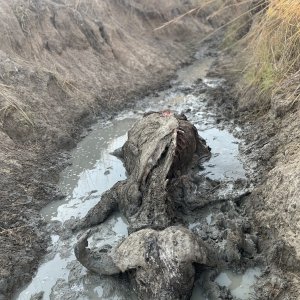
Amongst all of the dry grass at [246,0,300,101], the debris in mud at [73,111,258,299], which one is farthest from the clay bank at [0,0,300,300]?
the dry grass at [246,0,300,101]

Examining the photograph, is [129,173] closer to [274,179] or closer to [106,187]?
[106,187]

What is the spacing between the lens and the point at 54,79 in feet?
29.5

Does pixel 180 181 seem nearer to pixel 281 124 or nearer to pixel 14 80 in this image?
pixel 281 124

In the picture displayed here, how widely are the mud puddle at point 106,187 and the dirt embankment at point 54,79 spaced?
0.22 meters

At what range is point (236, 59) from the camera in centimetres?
1125

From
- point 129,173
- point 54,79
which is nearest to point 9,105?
point 54,79

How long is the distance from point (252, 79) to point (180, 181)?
329 centimetres

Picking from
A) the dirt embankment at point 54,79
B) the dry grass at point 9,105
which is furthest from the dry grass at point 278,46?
the dry grass at point 9,105

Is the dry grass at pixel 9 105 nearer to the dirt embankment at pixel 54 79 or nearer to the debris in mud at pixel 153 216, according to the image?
the dirt embankment at pixel 54 79

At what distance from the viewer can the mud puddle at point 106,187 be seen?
184 inches

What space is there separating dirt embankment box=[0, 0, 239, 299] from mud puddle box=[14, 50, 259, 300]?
219mm

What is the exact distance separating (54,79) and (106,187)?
Result: 3.46 meters

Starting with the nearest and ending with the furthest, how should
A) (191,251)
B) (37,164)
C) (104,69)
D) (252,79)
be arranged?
1. (191,251)
2. (37,164)
3. (252,79)
4. (104,69)

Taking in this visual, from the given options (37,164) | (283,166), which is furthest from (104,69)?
(283,166)
